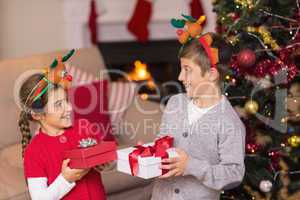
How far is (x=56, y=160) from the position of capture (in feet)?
6.45

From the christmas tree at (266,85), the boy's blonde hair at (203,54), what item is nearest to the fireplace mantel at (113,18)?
the christmas tree at (266,85)

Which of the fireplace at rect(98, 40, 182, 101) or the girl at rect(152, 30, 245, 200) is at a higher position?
the fireplace at rect(98, 40, 182, 101)

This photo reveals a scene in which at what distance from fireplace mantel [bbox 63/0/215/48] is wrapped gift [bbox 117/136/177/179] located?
250 centimetres

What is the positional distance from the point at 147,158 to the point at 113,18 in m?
2.61

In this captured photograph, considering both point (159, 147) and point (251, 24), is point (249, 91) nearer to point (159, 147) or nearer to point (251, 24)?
point (251, 24)

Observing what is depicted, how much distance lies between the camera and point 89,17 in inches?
169

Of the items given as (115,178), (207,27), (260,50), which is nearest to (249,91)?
(260,50)

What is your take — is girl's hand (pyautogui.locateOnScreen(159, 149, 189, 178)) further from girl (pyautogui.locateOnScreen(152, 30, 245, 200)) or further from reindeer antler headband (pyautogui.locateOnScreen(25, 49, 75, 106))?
reindeer antler headband (pyautogui.locateOnScreen(25, 49, 75, 106))

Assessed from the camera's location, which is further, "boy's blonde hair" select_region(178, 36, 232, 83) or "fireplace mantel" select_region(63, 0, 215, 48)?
"fireplace mantel" select_region(63, 0, 215, 48)

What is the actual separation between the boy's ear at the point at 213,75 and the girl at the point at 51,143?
0.51 meters

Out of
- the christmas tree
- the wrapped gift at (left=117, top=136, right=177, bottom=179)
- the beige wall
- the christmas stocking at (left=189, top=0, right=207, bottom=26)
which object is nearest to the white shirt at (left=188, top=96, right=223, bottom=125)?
the wrapped gift at (left=117, top=136, right=177, bottom=179)

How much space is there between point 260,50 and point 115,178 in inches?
37.7

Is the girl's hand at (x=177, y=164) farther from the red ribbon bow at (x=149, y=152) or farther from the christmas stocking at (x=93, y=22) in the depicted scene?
the christmas stocking at (x=93, y=22)

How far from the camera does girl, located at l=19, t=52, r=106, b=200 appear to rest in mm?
1918
